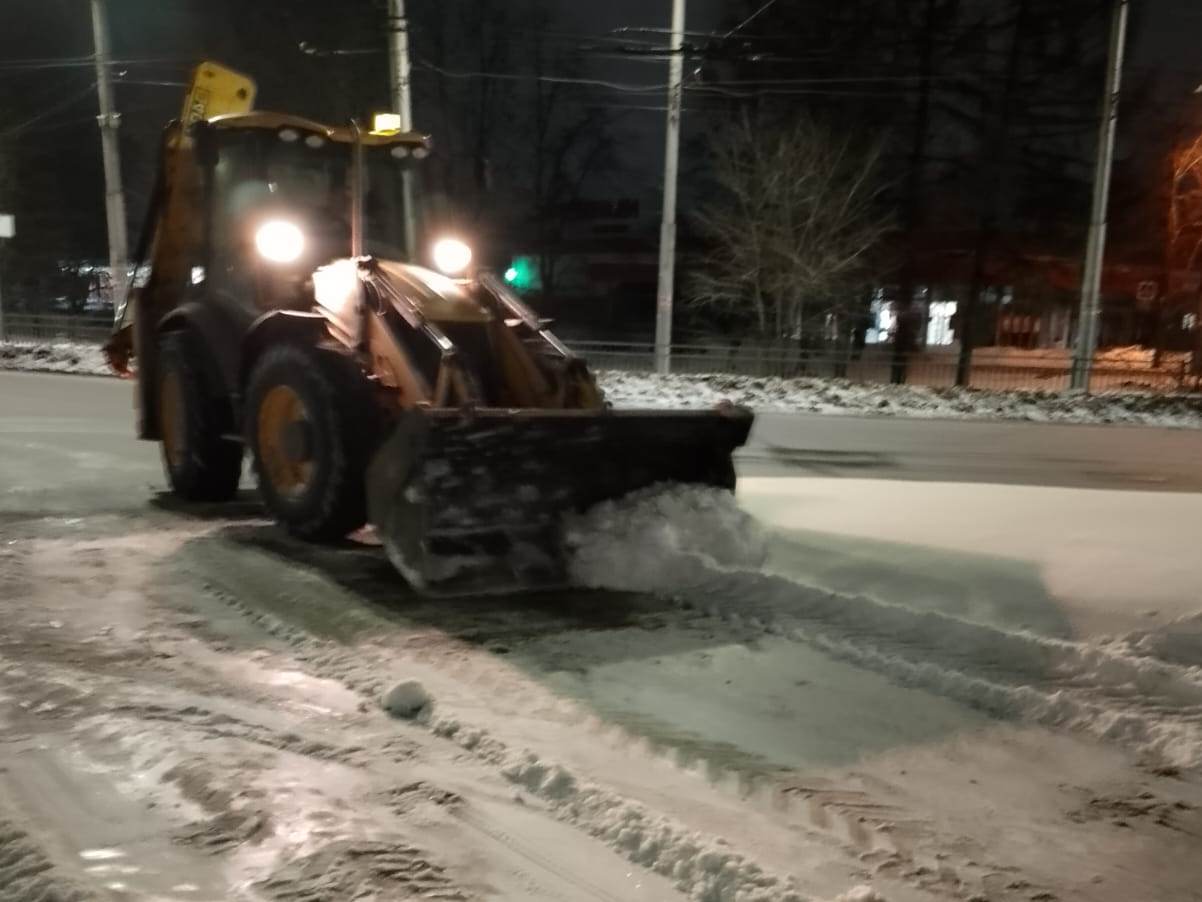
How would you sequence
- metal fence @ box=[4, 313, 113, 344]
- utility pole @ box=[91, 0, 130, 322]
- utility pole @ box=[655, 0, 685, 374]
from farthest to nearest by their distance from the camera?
metal fence @ box=[4, 313, 113, 344] → utility pole @ box=[91, 0, 130, 322] → utility pole @ box=[655, 0, 685, 374]

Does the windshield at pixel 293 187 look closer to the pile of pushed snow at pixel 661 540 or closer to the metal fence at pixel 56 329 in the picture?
the pile of pushed snow at pixel 661 540

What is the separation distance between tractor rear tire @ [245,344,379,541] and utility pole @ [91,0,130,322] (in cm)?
1775

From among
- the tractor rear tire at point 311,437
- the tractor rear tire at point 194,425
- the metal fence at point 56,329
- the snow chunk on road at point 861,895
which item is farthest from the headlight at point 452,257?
the metal fence at point 56,329

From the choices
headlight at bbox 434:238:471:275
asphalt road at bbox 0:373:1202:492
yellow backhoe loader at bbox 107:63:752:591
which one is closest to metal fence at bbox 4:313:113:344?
asphalt road at bbox 0:373:1202:492

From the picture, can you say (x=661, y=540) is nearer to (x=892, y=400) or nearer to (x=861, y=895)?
(x=861, y=895)

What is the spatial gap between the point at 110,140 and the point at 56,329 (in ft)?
30.4

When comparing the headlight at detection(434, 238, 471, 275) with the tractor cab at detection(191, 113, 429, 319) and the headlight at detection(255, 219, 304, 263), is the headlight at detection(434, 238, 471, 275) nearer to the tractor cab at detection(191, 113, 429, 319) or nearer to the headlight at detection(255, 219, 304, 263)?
the tractor cab at detection(191, 113, 429, 319)

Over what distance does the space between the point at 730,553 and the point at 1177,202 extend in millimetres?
25617

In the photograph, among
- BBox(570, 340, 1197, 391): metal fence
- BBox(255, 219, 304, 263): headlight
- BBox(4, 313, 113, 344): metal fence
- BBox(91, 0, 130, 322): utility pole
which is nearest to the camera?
BBox(255, 219, 304, 263): headlight

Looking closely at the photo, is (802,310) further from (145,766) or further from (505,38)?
(145,766)

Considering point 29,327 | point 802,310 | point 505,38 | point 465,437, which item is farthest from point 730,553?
point 505,38

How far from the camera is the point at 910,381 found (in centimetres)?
2812

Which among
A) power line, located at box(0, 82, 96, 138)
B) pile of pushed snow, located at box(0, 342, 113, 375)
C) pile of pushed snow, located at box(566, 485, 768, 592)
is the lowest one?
pile of pushed snow, located at box(0, 342, 113, 375)

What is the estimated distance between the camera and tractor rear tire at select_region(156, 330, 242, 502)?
8.42 meters
